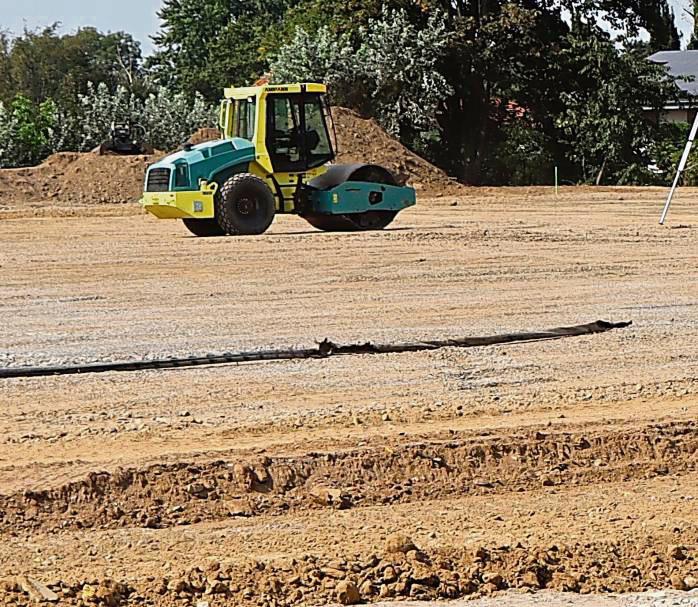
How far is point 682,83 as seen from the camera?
63062 mm

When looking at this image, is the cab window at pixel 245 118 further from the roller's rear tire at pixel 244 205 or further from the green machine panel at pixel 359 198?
the green machine panel at pixel 359 198

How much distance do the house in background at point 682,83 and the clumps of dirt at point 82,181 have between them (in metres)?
18.6

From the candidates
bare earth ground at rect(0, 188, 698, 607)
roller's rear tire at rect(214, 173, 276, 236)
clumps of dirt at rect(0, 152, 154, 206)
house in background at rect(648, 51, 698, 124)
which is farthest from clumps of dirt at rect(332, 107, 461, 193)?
bare earth ground at rect(0, 188, 698, 607)

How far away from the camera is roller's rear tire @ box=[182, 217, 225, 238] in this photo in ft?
76.8

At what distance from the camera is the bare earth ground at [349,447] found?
5.98 meters

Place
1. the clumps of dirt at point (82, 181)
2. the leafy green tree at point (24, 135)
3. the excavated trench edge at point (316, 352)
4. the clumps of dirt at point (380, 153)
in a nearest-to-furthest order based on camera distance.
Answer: the excavated trench edge at point (316, 352) → the clumps of dirt at point (82, 181) → the clumps of dirt at point (380, 153) → the leafy green tree at point (24, 135)

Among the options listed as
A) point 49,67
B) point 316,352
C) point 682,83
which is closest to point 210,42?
point 49,67

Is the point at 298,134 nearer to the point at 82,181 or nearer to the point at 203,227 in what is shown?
the point at 203,227

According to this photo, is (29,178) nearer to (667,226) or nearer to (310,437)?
(667,226)

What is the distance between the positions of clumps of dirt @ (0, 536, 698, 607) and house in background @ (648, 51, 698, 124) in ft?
133

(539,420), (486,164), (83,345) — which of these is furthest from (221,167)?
(486,164)

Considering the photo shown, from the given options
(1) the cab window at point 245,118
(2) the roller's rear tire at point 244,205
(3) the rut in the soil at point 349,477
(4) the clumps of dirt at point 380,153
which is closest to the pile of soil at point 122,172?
(4) the clumps of dirt at point 380,153

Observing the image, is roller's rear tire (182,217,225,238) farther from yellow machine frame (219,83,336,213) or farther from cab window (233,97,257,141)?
cab window (233,97,257,141)

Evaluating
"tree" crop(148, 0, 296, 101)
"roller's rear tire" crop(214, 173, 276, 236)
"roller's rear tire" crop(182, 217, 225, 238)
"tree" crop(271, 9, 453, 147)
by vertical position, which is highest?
"tree" crop(148, 0, 296, 101)
